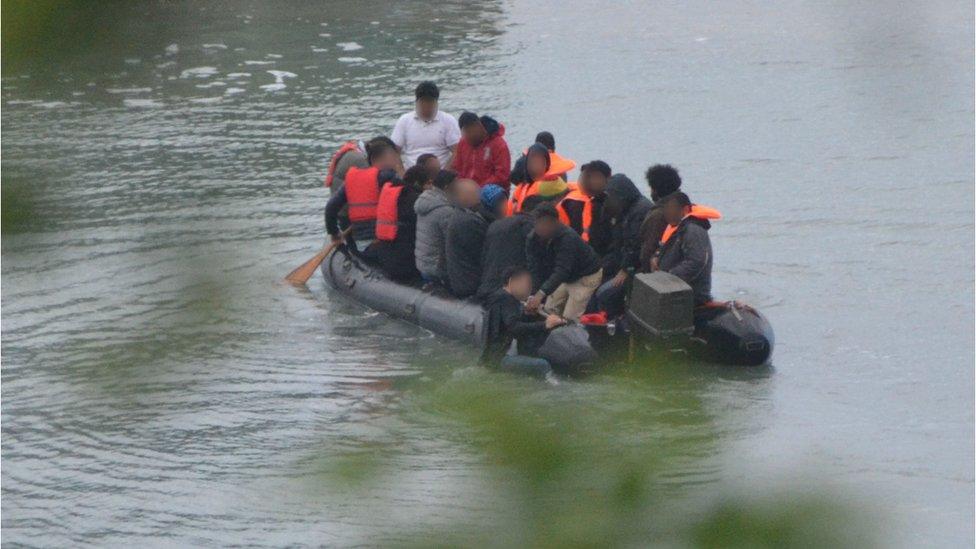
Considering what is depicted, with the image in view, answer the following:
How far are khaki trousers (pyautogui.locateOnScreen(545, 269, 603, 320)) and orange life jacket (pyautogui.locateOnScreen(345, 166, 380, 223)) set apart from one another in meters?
1.96

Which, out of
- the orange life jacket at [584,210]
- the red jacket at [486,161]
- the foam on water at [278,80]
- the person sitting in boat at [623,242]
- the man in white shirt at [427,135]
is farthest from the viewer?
the foam on water at [278,80]

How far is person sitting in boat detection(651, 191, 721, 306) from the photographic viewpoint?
29.9ft

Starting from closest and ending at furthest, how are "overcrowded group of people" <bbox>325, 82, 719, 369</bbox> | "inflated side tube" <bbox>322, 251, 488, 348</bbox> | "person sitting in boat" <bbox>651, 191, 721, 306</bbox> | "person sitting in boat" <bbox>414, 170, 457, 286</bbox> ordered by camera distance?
"person sitting in boat" <bbox>651, 191, 721, 306</bbox>, "overcrowded group of people" <bbox>325, 82, 719, 369</bbox>, "person sitting in boat" <bbox>414, 170, 457, 286</bbox>, "inflated side tube" <bbox>322, 251, 488, 348</bbox>

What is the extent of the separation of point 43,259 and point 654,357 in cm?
58

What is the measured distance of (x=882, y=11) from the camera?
4.50 feet

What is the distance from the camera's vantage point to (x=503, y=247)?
9.56 m

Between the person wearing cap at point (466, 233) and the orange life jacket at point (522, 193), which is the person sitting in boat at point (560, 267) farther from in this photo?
the orange life jacket at point (522, 193)

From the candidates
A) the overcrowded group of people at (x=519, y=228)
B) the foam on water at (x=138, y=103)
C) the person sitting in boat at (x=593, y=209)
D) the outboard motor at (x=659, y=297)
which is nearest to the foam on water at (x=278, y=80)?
the overcrowded group of people at (x=519, y=228)

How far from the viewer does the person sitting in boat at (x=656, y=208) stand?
931cm

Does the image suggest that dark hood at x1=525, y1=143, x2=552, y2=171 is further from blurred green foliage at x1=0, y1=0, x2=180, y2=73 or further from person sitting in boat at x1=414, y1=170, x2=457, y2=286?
blurred green foliage at x1=0, y1=0, x2=180, y2=73

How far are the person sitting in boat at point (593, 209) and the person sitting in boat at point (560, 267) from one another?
26 centimetres

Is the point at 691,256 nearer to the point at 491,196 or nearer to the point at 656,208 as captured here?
the point at 656,208

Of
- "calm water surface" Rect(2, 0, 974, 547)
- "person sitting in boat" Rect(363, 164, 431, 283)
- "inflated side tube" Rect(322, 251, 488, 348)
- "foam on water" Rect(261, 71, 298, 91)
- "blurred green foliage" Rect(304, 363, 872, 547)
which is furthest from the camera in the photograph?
"foam on water" Rect(261, 71, 298, 91)

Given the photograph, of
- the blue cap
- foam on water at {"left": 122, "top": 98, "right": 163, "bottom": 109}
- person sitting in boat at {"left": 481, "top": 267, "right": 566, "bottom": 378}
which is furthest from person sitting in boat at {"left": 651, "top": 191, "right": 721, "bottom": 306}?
foam on water at {"left": 122, "top": 98, "right": 163, "bottom": 109}
